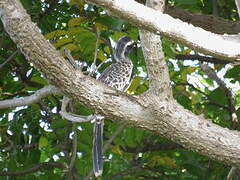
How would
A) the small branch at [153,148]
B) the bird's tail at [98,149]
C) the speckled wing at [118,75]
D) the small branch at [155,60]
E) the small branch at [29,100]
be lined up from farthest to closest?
the small branch at [153,148] < the speckled wing at [118,75] < the bird's tail at [98,149] < the small branch at [29,100] < the small branch at [155,60]

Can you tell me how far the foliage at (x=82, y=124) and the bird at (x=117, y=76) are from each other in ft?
0.26

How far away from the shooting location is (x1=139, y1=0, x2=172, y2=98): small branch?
90.8 inches

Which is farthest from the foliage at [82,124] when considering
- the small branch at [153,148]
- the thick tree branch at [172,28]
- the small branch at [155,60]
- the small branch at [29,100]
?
the thick tree branch at [172,28]

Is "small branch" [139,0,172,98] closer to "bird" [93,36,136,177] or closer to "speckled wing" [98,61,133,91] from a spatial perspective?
"bird" [93,36,136,177]

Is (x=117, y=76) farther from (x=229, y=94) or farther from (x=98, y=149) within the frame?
(x=229, y=94)

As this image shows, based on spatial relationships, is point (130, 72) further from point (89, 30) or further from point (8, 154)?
point (8, 154)

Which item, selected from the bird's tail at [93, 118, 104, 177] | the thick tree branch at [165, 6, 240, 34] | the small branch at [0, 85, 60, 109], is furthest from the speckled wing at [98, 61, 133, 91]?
the small branch at [0, 85, 60, 109]

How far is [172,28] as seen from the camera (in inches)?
79.0

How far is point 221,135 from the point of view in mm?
2490

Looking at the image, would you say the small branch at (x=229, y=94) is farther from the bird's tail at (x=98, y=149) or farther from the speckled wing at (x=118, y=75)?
the bird's tail at (x=98, y=149)

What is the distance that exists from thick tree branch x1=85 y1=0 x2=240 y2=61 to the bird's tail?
58.3 inches

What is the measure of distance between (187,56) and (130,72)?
64 cm

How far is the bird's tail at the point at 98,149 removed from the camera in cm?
338

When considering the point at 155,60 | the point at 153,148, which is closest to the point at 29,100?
the point at 155,60
